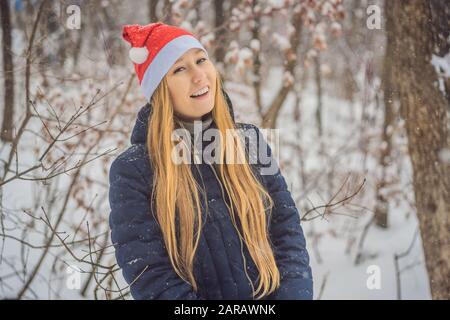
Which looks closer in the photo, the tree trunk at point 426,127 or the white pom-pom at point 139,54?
the white pom-pom at point 139,54

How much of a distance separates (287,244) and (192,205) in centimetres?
43

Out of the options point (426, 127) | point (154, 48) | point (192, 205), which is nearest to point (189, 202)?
point (192, 205)

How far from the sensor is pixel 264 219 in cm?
185

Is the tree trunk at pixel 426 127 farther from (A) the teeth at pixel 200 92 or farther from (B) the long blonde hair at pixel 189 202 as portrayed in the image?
(A) the teeth at pixel 200 92

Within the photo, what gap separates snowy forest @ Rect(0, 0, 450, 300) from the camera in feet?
9.45

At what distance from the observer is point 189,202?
5.83ft

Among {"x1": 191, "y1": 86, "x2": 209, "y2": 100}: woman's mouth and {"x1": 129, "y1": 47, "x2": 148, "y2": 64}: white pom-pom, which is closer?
{"x1": 191, "y1": 86, "x2": 209, "y2": 100}: woman's mouth

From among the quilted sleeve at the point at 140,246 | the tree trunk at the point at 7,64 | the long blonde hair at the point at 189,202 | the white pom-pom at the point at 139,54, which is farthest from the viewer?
the tree trunk at the point at 7,64

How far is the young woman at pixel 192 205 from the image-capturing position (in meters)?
1.67

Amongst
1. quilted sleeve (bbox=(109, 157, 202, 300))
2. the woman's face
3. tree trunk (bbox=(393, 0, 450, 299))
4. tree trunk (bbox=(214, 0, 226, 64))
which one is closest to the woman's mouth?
the woman's face

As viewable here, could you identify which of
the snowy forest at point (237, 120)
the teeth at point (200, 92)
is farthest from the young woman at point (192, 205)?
the snowy forest at point (237, 120)

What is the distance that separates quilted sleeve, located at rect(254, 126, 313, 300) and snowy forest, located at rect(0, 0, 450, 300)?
0.40 metres

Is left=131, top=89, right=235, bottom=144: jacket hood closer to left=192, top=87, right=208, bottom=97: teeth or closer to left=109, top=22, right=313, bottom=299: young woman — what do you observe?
left=109, top=22, right=313, bottom=299: young woman

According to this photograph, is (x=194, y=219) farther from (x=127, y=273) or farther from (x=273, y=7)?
(x=273, y=7)
